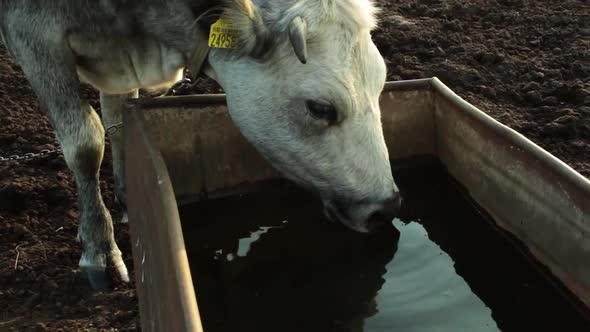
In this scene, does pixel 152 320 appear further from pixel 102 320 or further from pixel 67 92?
pixel 67 92

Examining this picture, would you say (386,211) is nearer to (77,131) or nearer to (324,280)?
(324,280)

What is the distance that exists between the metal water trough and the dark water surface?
0.42ft

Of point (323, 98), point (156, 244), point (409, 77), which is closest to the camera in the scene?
point (156, 244)

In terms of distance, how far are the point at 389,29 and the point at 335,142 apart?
2.91 m

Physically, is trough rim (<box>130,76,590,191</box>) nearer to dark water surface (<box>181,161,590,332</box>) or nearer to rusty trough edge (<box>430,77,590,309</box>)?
rusty trough edge (<box>430,77,590,309</box>)

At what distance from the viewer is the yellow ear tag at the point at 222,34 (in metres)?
2.43

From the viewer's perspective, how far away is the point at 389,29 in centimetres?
518

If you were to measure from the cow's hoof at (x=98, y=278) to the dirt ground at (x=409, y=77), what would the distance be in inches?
1.6

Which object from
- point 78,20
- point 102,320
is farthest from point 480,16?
point 102,320

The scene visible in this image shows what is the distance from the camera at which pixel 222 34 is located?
2445 millimetres

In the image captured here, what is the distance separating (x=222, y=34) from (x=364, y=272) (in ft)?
3.81

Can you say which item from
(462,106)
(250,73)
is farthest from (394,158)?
(250,73)

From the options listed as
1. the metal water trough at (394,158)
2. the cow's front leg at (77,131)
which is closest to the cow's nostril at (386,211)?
the metal water trough at (394,158)

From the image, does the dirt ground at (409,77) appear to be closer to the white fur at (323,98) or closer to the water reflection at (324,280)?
the water reflection at (324,280)
